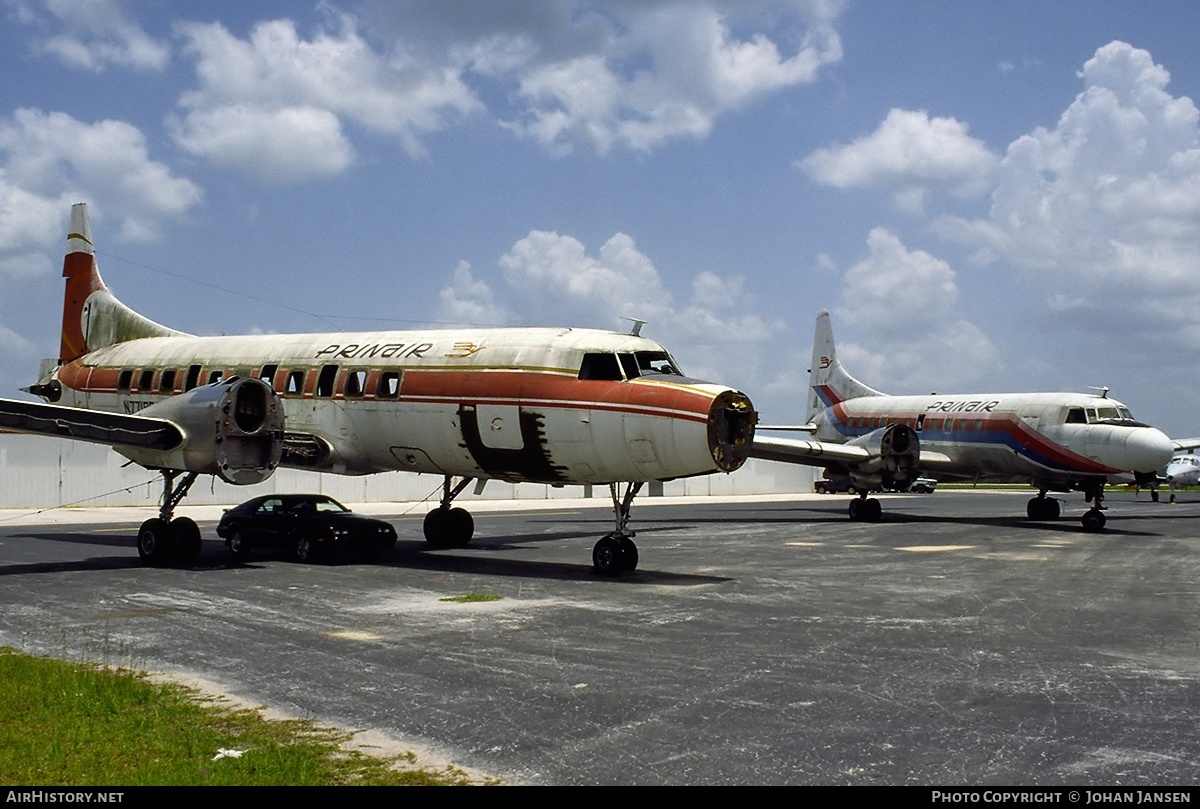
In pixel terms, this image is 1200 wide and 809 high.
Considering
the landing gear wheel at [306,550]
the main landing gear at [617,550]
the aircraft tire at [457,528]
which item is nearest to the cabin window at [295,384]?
the landing gear wheel at [306,550]

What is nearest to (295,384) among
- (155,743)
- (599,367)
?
(599,367)

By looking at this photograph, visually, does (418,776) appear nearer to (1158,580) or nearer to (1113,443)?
(1158,580)

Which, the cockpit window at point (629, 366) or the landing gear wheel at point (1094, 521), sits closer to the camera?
the cockpit window at point (629, 366)

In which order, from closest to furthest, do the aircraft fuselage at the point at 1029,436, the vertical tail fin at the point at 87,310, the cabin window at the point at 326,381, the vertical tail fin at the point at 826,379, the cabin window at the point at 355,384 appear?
the cabin window at the point at 355,384
the cabin window at the point at 326,381
the vertical tail fin at the point at 87,310
the aircraft fuselage at the point at 1029,436
the vertical tail fin at the point at 826,379

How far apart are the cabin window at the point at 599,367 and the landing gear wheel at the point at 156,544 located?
29.5 ft

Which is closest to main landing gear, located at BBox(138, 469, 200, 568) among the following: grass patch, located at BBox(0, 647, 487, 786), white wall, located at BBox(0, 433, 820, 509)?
grass patch, located at BBox(0, 647, 487, 786)

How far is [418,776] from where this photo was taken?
7500 millimetres

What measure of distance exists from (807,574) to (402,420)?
881cm

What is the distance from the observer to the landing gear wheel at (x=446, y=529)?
26109mm

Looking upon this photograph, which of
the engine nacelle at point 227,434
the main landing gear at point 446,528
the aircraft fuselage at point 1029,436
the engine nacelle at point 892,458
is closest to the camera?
the engine nacelle at point 227,434

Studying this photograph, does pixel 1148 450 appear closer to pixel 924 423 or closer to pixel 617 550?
pixel 924 423

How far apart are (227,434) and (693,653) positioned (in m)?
12.0

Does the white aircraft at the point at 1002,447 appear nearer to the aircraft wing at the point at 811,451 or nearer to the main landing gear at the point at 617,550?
the aircraft wing at the point at 811,451

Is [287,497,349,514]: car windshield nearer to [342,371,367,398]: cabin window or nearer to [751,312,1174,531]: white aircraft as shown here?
[342,371,367,398]: cabin window
